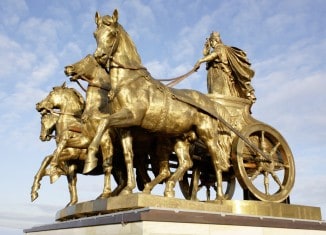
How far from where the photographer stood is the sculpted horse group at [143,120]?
24.6ft

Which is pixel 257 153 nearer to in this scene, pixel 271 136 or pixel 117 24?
pixel 271 136

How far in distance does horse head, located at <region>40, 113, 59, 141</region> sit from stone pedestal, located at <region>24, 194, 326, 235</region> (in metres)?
2.78

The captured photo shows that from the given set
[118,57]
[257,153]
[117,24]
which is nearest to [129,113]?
[118,57]

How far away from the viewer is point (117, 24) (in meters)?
7.88

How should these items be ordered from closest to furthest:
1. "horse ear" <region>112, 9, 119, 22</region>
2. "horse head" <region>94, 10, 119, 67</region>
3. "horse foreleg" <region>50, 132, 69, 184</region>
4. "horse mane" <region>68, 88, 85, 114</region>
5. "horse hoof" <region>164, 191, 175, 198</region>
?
"horse head" <region>94, 10, 119, 67</region> < "horse ear" <region>112, 9, 119, 22</region> < "horse hoof" <region>164, 191, 175, 198</region> < "horse foreleg" <region>50, 132, 69, 184</region> < "horse mane" <region>68, 88, 85, 114</region>

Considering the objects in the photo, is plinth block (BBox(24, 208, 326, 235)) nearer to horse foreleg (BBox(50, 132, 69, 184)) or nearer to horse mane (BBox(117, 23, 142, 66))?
horse foreleg (BBox(50, 132, 69, 184))

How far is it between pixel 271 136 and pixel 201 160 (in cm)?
154

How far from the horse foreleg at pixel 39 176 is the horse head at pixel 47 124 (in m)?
1.40

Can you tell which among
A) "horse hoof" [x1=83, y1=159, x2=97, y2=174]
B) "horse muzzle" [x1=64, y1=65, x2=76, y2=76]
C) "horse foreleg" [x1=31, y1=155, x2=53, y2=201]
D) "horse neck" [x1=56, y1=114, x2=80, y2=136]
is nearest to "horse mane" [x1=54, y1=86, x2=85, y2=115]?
"horse neck" [x1=56, y1=114, x2=80, y2=136]

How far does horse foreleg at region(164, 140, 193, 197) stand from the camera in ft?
26.0

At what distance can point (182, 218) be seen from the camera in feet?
21.5

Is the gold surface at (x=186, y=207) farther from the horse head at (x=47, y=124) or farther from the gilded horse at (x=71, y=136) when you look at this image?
the horse head at (x=47, y=124)

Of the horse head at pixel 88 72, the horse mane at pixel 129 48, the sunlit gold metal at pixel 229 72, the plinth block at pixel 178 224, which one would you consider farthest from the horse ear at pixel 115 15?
the plinth block at pixel 178 224

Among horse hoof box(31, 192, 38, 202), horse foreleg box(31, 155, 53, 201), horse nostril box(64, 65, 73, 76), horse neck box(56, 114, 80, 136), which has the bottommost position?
horse hoof box(31, 192, 38, 202)
